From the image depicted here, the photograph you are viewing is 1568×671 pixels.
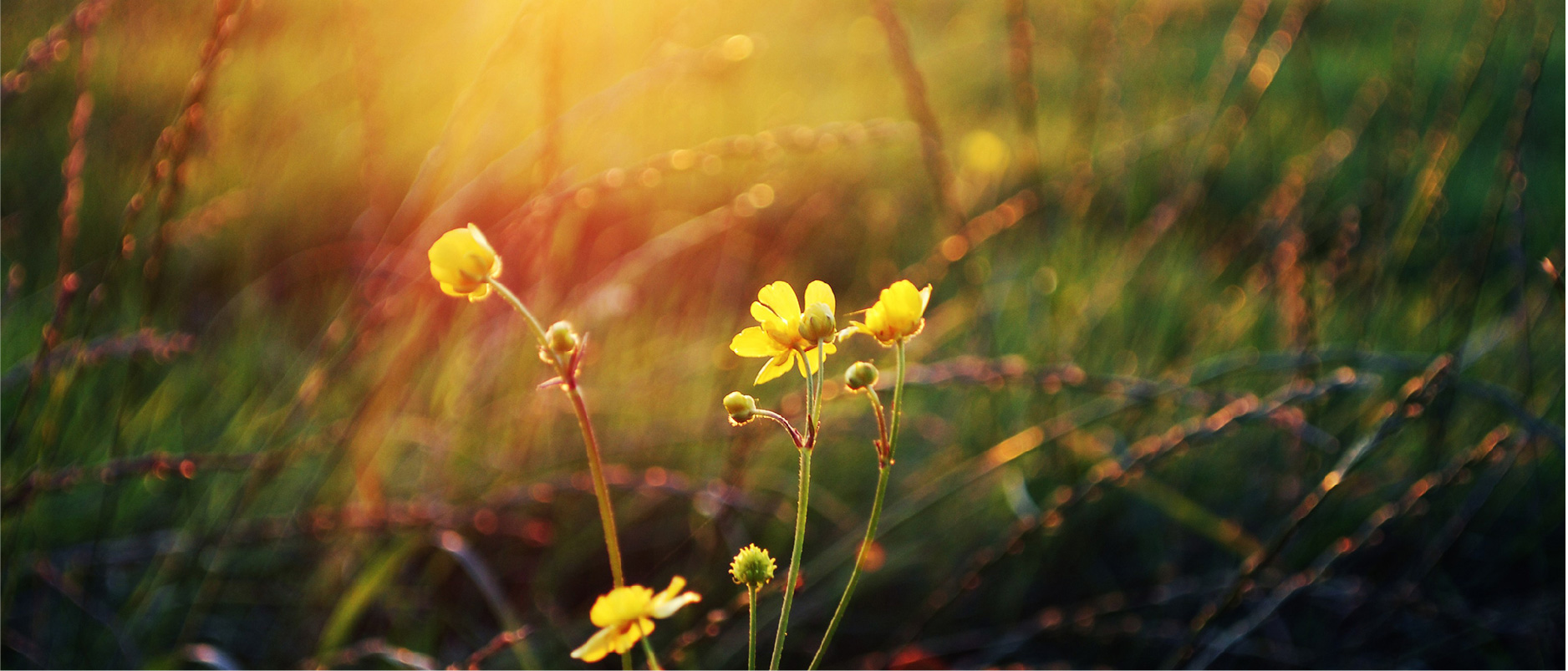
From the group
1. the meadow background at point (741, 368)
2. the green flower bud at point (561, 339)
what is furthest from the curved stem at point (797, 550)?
the meadow background at point (741, 368)

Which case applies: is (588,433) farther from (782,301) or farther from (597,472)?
(782,301)

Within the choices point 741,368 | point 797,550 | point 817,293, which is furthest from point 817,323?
point 741,368

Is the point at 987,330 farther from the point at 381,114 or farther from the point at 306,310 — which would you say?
the point at 381,114

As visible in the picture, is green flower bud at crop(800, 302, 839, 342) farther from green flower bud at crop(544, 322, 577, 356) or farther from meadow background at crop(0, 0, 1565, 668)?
meadow background at crop(0, 0, 1565, 668)

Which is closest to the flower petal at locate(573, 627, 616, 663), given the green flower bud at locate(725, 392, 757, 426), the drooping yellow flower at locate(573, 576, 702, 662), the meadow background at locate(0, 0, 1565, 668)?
the drooping yellow flower at locate(573, 576, 702, 662)

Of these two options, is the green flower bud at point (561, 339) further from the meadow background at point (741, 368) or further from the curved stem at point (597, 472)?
the meadow background at point (741, 368)

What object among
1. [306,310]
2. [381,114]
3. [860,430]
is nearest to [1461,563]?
[860,430]
